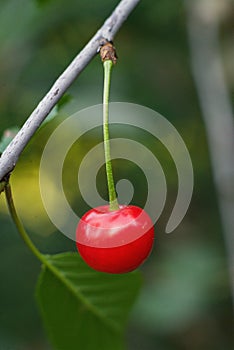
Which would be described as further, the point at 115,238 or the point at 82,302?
the point at 82,302

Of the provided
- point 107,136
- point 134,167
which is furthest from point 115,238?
point 134,167

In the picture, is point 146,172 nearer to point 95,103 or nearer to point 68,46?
point 95,103

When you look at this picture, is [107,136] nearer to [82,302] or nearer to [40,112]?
[40,112]

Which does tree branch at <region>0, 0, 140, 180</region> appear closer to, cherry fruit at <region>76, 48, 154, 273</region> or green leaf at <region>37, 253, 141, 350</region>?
cherry fruit at <region>76, 48, 154, 273</region>

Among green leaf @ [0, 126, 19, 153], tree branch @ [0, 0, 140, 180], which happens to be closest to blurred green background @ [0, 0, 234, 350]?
green leaf @ [0, 126, 19, 153]

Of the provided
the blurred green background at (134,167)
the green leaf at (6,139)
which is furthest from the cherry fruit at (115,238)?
the blurred green background at (134,167)

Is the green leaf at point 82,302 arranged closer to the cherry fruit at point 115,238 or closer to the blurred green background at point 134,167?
the cherry fruit at point 115,238

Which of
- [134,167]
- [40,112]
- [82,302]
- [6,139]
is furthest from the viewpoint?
[134,167]
